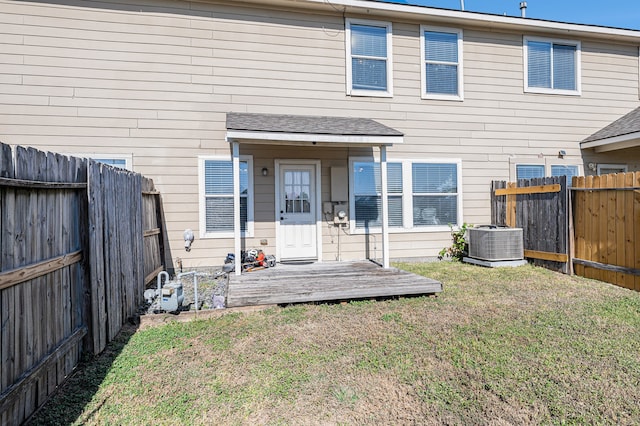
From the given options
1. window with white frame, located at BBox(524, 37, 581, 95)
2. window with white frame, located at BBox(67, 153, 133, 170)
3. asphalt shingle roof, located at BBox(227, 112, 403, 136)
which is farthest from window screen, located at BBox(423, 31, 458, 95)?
window with white frame, located at BBox(67, 153, 133, 170)

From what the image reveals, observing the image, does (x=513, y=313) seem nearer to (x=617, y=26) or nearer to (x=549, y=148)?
(x=549, y=148)

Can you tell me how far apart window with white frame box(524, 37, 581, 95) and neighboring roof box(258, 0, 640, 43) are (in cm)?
26

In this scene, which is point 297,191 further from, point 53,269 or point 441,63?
point 53,269

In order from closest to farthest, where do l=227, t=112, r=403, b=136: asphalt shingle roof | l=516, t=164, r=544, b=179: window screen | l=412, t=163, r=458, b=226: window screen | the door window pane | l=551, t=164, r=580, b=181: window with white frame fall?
l=227, t=112, r=403, b=136: asphalt shingle roof < the door window pane < l=412, t=163, r=458, b=226: window screen < l=516, t=164, r=544, b=179: window screen < l=551, t=164, r=580, b=181: window with white frame

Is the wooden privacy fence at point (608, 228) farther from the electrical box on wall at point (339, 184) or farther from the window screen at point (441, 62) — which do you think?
the electrical box on wall at point (339, 184)

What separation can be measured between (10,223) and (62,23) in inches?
237

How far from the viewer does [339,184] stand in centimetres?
711

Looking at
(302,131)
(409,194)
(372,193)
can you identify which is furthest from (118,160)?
(409,194)

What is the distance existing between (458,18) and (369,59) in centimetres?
218

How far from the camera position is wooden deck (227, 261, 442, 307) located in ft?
15.2

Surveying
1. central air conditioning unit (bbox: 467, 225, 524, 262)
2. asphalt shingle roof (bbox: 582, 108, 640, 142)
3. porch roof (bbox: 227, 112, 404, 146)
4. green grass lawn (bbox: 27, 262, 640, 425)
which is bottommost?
green grass lawn (bbox: 27, 262, 640, 425)

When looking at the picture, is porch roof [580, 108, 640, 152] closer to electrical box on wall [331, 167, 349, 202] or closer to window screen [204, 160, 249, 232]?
electrical box on wall [331, 167, 349, 202]

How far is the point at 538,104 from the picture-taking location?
809cm

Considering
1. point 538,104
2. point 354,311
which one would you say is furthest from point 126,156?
point 538,104
